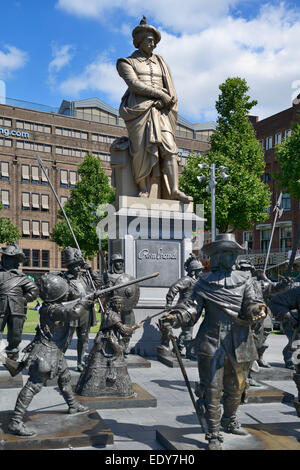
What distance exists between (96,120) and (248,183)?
134ft

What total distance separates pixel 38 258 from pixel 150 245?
48140 millimetres

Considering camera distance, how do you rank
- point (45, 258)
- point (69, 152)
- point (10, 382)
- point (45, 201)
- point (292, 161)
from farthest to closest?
point (69, 152) → point (45, 201) → point (45, 258) → point (292, 161) → point (10, 382)

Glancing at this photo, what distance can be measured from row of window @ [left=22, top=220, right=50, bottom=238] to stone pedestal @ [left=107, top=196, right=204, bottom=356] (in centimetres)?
4734

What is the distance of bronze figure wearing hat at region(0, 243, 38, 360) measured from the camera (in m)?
7.94

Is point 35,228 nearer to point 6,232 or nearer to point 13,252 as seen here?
point 6,232

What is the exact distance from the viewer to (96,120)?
64.8m

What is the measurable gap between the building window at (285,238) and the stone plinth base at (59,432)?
126 ft

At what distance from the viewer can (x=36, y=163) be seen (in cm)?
5772

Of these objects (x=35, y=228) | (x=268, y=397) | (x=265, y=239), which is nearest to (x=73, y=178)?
(x=35, y=228)

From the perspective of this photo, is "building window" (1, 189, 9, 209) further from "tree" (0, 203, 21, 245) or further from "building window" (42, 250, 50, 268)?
"tree" (0, 203, 21, 245)

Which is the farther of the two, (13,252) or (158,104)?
(158,104)
